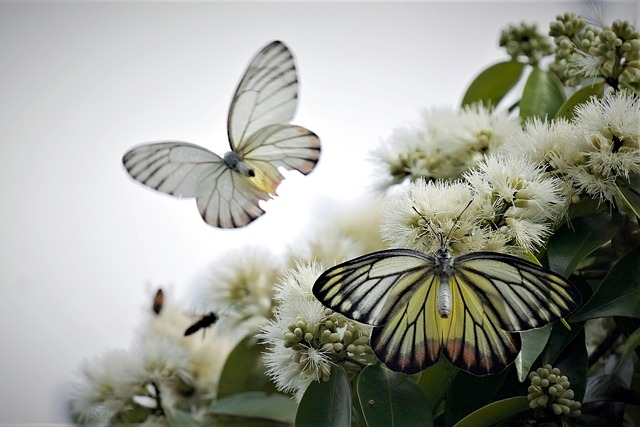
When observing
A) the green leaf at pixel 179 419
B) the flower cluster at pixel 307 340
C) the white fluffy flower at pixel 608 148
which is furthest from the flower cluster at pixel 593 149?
the green leaf at pixel 179 419

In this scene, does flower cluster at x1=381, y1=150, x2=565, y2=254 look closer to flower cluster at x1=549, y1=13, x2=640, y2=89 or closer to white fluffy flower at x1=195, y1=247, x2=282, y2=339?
flower cluster at x1=549, y1=13, x2=640, y2=89

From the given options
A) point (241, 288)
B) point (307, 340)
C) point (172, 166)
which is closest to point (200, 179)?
point (172, 166)

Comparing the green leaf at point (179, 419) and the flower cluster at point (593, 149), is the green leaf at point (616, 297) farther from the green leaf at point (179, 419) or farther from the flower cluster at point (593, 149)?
the green leaf at point (179, 419)

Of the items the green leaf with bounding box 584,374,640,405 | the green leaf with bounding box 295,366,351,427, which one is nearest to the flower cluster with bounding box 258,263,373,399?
the green leaf with bounding box 295,366,351,427

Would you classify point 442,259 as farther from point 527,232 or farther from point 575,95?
point 575,95

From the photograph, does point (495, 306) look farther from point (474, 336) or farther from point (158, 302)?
point (158, 302)

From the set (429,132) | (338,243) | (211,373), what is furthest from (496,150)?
(211,373)
